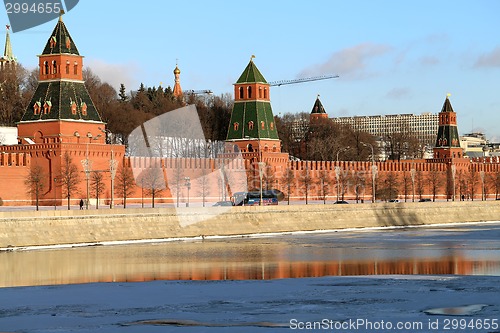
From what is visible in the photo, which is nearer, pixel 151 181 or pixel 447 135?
pixel 151 181

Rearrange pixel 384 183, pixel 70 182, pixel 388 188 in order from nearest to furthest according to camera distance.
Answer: pixel 70 182
pixel 388 188
pixel 384 183

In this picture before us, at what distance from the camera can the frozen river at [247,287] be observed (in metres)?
19.7

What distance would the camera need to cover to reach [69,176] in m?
56.2

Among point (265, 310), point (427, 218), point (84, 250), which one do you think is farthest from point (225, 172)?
point (265, 310)

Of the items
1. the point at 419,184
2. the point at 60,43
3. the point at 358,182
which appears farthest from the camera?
the point at 419,184

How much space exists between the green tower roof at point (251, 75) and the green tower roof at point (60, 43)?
16.4 m

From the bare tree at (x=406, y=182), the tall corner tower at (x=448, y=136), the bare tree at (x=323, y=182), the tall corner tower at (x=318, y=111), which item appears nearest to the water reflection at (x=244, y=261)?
the bare tree at (x=323, y=182)

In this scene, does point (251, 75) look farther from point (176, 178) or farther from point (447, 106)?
point (447, 106)

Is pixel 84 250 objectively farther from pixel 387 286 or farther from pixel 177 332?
pixel 177 332

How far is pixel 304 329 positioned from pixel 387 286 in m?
7.25

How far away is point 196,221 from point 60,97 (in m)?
13.8

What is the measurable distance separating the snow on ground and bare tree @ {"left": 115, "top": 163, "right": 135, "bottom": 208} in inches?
1264

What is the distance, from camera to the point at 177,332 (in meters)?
18.5

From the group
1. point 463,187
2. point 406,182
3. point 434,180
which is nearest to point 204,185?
point 406,182
